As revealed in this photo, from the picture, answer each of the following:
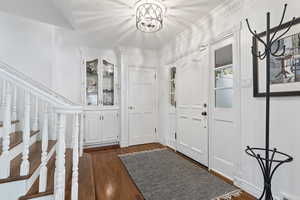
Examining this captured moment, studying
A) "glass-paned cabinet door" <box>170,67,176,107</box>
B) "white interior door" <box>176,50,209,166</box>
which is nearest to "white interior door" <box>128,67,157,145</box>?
"glass-paned cabinet door" <box>170,67,176,107</box>

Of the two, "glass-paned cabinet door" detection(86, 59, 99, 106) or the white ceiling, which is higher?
the white ceiling

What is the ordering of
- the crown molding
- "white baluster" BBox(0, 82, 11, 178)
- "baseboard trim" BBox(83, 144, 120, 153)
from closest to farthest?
Result: 1. "white baluster" BBox(0, 82, 11, 178)
2. the crown molding
3. "baseboard trim" BBox(83, 144, 120, 153)

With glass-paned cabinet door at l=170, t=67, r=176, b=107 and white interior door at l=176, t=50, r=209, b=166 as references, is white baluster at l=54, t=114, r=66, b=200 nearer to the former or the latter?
white interior door at l=176, t=50, r=209, b=166

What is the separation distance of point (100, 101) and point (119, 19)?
1981mm

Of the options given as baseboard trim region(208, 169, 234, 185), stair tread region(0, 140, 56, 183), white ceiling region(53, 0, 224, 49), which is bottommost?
baseboard trim region(208, 169, 234, 185)

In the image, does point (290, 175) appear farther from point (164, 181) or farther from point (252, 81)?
point (164, 181)

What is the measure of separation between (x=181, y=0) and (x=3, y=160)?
108 inches

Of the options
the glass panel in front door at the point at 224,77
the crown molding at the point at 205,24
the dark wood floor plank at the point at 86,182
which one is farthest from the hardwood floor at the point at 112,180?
the crown molding at the point at 205,24

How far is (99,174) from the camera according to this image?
2.35m

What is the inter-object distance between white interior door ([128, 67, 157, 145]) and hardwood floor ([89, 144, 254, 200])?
0.78m

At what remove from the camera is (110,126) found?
3.79 meters

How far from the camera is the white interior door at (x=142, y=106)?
3916mm

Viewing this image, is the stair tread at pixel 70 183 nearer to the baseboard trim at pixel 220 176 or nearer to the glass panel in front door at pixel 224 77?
the baseboard trim at pixel 220 176

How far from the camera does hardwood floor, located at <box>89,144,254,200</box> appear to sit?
181cm
